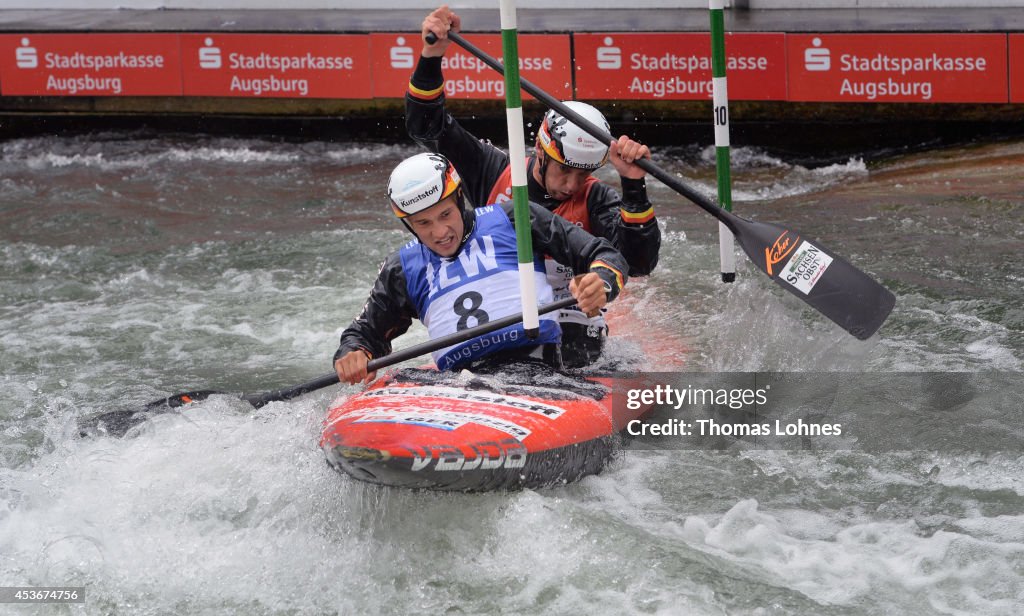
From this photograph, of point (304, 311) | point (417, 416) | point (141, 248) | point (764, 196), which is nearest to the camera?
point (417, 416)

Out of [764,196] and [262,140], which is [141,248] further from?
[764,196]

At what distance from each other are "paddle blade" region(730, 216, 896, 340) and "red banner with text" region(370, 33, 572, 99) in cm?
557

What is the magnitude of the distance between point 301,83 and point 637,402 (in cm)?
735

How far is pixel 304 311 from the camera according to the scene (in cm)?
752

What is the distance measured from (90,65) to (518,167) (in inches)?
339

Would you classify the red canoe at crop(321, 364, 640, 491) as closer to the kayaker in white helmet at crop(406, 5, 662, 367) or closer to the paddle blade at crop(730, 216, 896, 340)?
the kayaker in white helmet at crop(406, 5, 662, 367)

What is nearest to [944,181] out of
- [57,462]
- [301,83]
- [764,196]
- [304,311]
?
[764,196]

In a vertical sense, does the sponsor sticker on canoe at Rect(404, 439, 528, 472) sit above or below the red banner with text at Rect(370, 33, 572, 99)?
below

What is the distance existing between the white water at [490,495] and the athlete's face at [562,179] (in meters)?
0.77

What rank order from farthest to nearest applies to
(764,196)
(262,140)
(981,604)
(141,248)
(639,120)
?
(262,140) → (639,120) → (764,196) → (141,248) → (981,604)

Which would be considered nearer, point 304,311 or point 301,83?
point 304,311

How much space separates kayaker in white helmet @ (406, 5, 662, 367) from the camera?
197 inches

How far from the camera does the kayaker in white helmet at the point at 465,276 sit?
4.68 meters

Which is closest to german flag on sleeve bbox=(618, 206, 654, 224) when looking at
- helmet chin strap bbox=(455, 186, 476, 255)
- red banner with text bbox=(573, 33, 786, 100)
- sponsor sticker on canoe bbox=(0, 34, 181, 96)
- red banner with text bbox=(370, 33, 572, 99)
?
helmet chin strap bbox=(455, 186, 476, 255)
